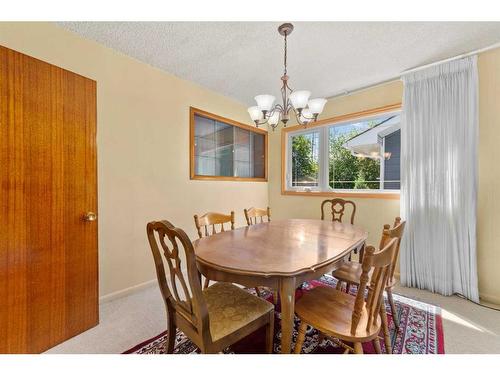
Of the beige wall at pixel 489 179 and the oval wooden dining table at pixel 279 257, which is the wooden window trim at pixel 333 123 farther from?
the oval wooden dining table at pixel 279 257

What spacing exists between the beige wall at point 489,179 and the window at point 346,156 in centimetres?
74

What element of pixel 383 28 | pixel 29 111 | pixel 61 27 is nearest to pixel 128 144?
pixel 29 111

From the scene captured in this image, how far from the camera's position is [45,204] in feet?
4.89

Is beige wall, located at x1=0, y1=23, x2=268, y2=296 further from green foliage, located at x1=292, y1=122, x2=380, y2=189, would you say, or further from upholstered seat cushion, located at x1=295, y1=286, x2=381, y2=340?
upholstered seat cushion, located at x1=295, y1=286, x2=381, y2=340

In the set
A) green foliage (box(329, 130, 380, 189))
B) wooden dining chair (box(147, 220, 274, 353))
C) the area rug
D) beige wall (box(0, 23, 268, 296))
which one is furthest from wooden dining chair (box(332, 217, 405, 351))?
beige wall (box(0, 23, 268, 296))

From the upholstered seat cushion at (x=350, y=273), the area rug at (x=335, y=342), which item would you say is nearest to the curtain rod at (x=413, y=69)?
the upholstered seat cushion at (x=350, y=273)

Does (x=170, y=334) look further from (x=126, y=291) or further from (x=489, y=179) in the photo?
(x=489, y=179)

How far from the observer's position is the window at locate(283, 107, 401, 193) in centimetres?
281

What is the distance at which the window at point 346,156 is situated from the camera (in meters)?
2.81

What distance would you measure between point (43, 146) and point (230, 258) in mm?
1483

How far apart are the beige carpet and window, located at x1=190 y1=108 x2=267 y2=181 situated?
1.54 m

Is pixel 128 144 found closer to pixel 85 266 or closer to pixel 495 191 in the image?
pixel 85 266

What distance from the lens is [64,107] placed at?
160 centimetres

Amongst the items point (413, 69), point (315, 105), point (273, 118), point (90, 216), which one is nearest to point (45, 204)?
point (90, 216)
